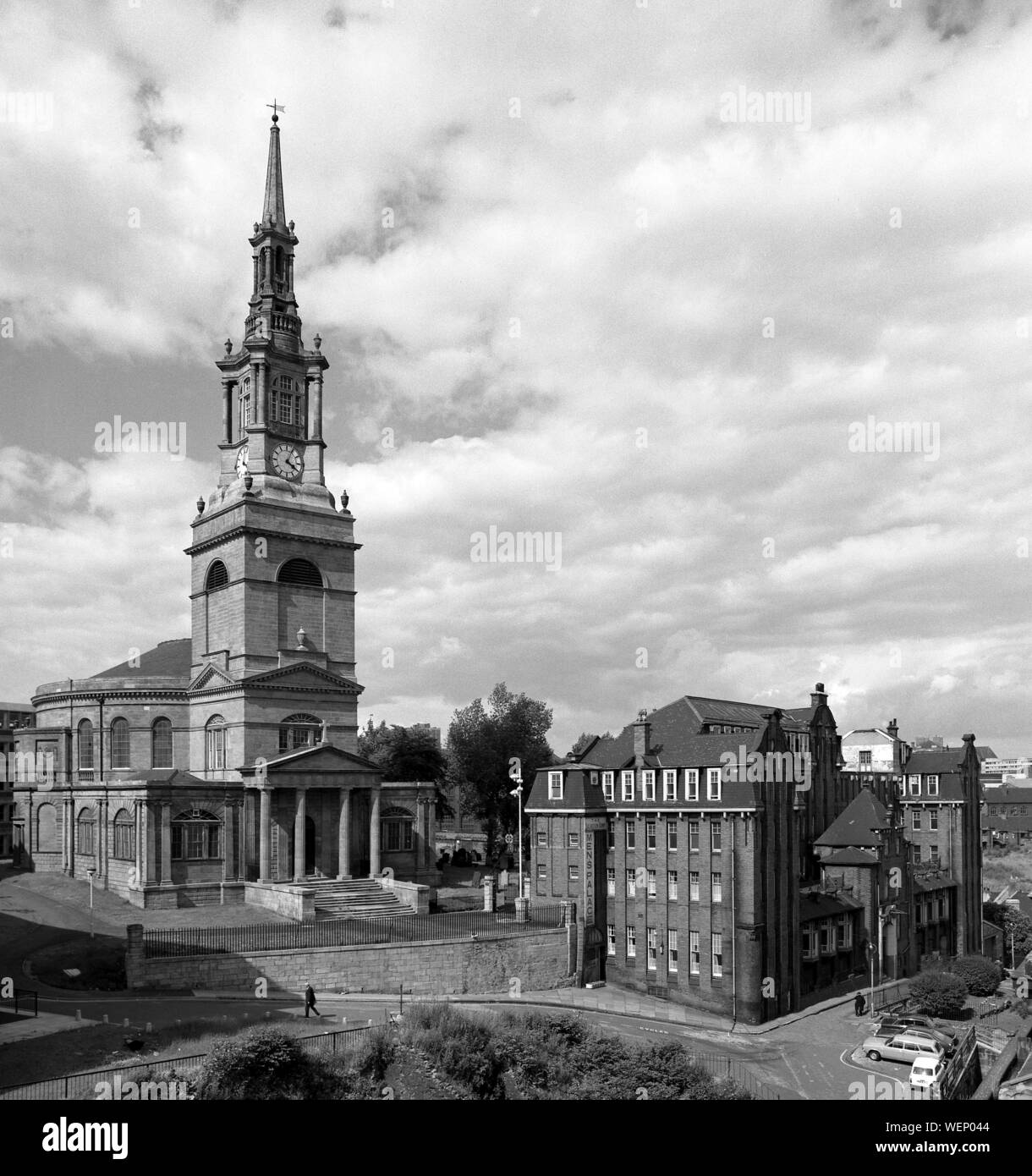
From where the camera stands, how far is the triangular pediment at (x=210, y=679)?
6806 cm

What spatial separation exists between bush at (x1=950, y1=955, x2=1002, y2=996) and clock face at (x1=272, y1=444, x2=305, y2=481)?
51827 mm


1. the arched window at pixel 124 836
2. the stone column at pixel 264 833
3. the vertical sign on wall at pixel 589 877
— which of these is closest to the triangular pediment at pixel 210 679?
the stone column at pixel 264 833

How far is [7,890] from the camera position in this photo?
62750 millimetres

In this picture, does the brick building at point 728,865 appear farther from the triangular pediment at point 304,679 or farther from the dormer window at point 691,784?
the triangular pediment at point 304,679

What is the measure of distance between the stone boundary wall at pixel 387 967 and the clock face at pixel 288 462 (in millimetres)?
35266

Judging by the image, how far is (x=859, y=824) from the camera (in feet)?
216

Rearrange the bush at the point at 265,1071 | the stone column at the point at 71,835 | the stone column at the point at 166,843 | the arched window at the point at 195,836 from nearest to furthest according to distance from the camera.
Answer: the bush at the point at 265,1071, the stone column at the point at 166,843, the arched window at the point at 195,836, the stone column at the point at 71,835

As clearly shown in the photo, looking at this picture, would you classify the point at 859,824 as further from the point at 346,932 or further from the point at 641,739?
the point at 346,932

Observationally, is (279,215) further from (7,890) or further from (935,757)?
(935,757)

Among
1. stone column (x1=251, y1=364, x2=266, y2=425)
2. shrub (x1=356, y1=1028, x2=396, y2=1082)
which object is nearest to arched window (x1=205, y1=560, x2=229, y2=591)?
stone column (x1=251, y1=364, x2=266, y2=425)

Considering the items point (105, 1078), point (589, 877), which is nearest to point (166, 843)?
point (589, 877)

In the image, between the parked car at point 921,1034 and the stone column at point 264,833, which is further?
the stone column at point 264,833

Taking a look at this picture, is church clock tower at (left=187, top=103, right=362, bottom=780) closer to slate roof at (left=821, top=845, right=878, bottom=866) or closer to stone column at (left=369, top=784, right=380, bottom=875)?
stone column at (left=369, top=784, right=380, bottom=875)

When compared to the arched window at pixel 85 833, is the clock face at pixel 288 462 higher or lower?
Answer: higher
